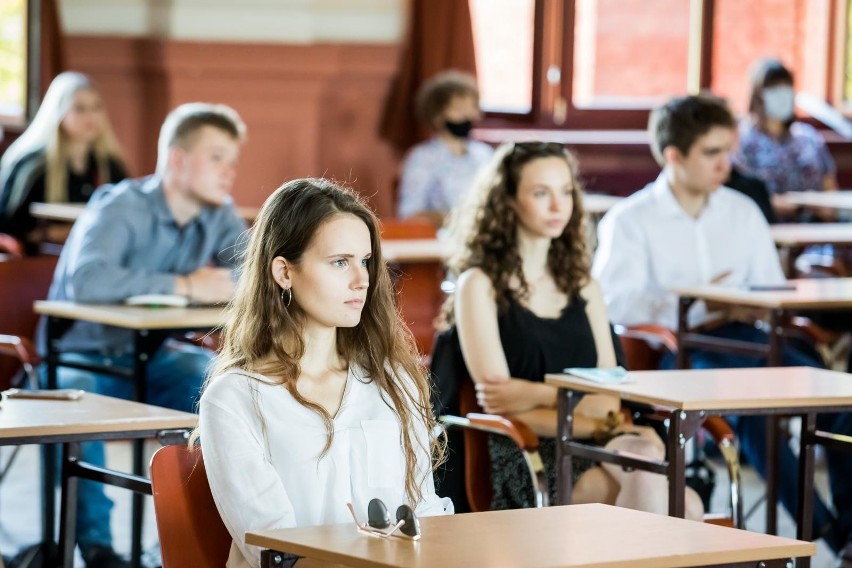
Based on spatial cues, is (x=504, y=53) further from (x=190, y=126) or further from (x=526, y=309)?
(x=526, y=309)

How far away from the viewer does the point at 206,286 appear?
462 cm

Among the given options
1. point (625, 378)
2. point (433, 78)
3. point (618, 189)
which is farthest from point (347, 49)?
point (625, 378)

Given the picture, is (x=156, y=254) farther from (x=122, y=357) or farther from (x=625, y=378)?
(x=625, y=378)

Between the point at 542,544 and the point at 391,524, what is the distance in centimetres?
21

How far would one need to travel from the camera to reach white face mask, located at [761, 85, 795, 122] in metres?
8.23

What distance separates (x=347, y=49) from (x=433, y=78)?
48 cm

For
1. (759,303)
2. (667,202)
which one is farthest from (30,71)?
(759,303)

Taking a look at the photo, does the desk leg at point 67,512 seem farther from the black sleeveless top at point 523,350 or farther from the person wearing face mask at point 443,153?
the person wearing face mask at point 443,153

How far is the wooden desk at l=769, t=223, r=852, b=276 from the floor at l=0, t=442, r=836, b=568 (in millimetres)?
1073

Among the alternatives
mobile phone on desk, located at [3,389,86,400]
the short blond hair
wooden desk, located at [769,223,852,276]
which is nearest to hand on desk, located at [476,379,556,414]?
mobile phone on desk, located at [3,389,86,400]

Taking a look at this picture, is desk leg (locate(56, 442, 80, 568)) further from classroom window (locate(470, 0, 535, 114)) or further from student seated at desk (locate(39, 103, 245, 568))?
classroom window (locate(470, 0, 535, 114))

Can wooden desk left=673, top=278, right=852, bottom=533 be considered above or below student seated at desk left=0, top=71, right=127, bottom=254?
below

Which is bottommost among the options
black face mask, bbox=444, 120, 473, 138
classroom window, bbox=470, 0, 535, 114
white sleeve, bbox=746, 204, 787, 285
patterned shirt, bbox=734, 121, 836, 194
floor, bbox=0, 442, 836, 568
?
floor, bbox=0, 442, 836, 568

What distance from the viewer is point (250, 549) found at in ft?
7.87
